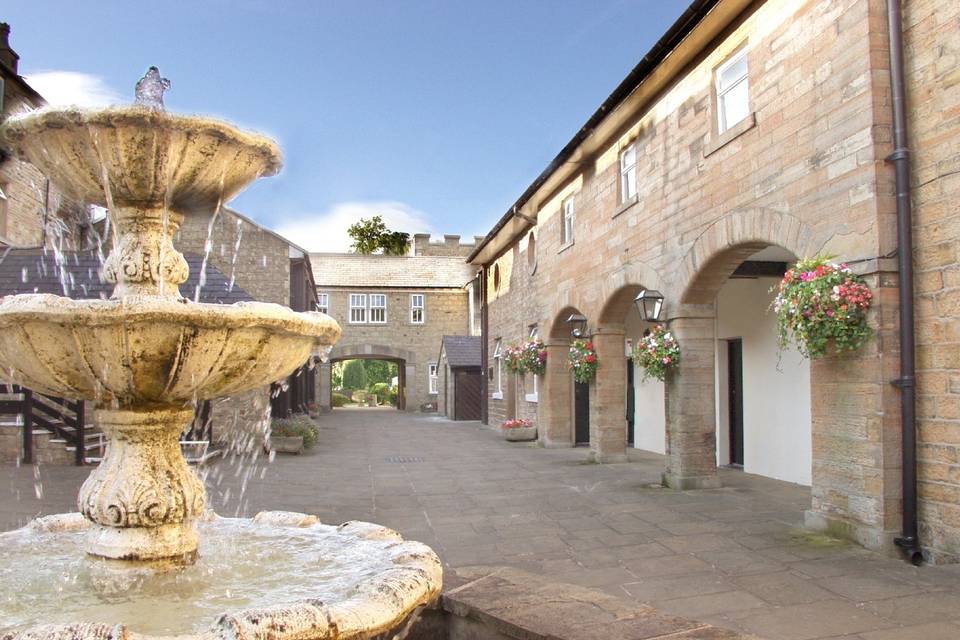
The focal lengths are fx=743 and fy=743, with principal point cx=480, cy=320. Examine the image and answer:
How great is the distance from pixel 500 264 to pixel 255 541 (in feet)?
56.2

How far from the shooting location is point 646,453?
541 inches

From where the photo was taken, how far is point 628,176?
1121cm

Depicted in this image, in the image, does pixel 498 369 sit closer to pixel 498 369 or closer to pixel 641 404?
pixel 498 369

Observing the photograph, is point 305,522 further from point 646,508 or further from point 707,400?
point 707,400

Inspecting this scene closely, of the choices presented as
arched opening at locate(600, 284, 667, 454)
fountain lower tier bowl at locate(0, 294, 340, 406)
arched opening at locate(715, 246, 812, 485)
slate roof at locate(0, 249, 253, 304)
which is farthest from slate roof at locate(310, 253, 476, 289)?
fountain lower tier bowl at locate(0, 294, 340, 406)

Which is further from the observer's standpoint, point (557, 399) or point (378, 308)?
point (378, 308)

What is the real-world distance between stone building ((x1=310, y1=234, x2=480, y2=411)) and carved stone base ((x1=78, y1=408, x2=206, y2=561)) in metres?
30.3

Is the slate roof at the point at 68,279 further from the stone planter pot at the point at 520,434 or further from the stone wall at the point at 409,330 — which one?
the stone wall at the point at 409,330

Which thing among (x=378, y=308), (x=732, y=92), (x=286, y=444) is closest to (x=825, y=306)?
(x=732, y=92)

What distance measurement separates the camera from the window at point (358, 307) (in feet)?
114

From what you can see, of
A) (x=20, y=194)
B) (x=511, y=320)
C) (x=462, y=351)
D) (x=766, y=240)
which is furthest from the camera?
(x=462, y=351)

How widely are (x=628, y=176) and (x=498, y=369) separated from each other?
34.9 ft

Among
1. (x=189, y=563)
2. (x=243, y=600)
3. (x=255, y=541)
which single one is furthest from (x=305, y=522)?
(x=243, y=600)

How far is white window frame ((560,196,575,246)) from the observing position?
14016mm
